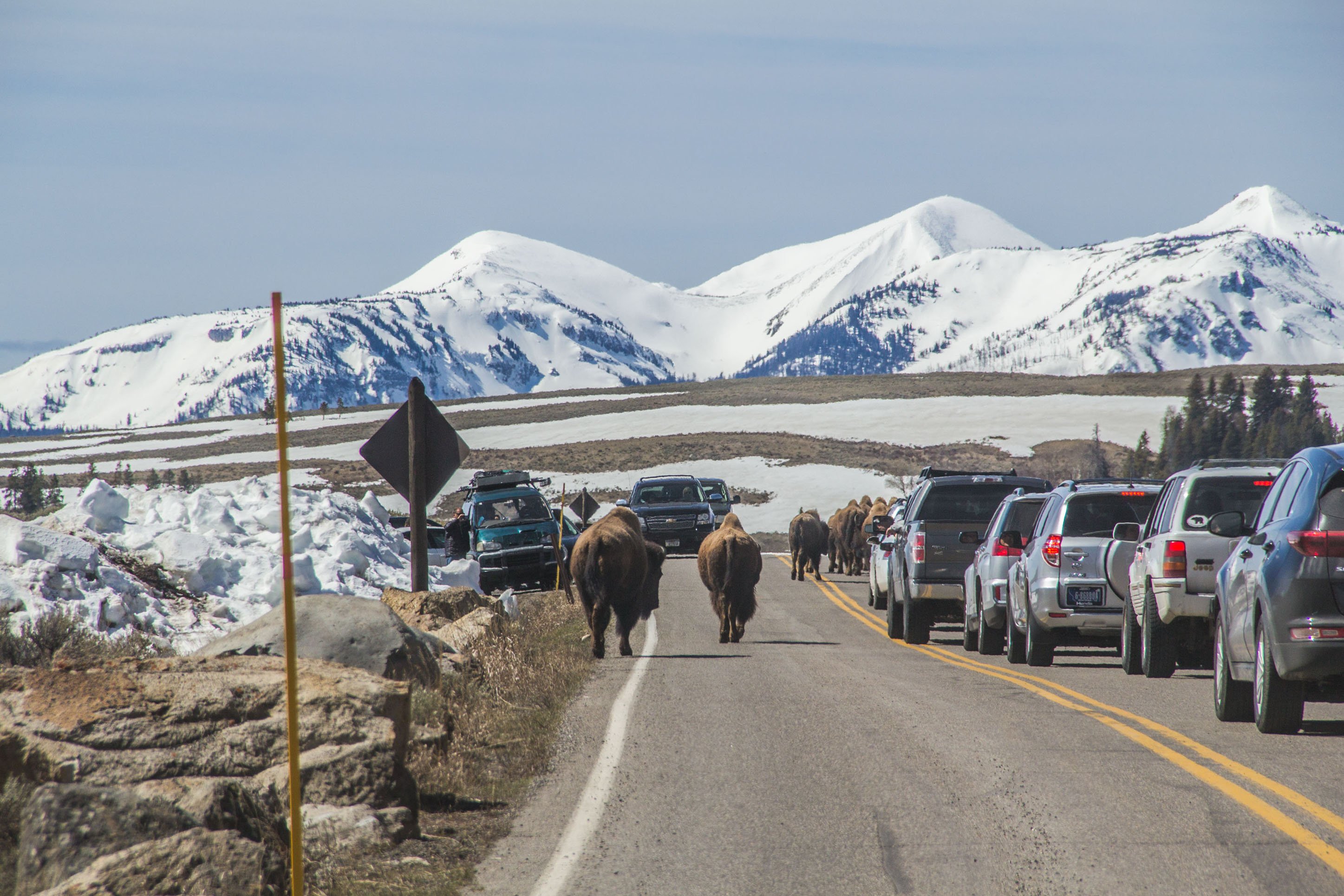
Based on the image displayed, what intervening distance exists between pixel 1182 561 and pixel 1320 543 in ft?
12.3

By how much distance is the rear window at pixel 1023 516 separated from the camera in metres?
17.2

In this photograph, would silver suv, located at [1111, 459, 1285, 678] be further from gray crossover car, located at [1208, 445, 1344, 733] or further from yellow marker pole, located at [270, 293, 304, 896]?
yellow marker pole, located at [270, 293, 304, 896]

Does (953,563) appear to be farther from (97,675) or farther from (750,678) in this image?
(97,675)

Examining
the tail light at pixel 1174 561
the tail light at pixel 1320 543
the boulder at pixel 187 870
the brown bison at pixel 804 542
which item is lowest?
the brown bison at pixel 804 542

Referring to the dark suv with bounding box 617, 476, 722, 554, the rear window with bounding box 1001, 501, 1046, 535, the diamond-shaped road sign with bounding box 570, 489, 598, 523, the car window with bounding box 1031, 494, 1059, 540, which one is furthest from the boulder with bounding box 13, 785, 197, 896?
the dark suv with bounding box 617, 476, 722, 554

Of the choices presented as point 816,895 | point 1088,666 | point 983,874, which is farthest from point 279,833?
point 1088,666

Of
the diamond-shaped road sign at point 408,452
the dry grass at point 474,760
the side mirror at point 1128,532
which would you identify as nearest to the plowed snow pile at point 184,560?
the diamond-shaped road sign at point 408,452

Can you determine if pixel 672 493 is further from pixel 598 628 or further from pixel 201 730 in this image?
pixel 201 730

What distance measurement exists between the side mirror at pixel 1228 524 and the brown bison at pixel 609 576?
24.8ft

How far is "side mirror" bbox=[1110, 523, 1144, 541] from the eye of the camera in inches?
548

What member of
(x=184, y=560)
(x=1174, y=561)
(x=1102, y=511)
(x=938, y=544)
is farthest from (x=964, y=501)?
(x=184, y=560)

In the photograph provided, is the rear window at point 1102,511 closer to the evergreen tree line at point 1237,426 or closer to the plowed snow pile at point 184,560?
the plowed snow pile at point 184,560

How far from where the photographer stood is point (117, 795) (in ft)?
17.9

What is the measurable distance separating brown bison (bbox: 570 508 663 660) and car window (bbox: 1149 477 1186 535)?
19.0 feet
